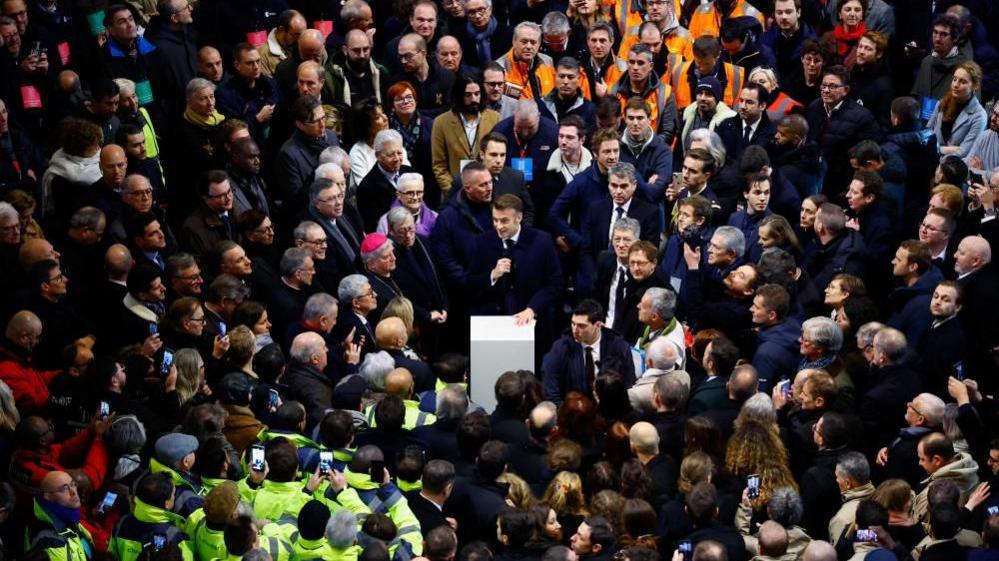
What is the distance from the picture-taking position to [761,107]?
43.4ft

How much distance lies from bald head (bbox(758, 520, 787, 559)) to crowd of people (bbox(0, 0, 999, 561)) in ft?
0.05

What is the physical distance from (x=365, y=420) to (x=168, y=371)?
1.22m

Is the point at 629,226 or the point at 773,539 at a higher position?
the point at 629,226

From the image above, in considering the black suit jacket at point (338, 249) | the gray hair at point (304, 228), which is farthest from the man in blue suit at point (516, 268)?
the gray hair at point (304, 228)

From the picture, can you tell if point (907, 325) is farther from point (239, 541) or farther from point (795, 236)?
point (239, 541)

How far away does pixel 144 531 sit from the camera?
9219 mm

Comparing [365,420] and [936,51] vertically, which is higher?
[936,51]

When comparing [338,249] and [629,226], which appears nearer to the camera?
[629,226]

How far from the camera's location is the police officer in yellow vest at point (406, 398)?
1013 cm

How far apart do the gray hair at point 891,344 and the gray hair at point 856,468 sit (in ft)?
3.39

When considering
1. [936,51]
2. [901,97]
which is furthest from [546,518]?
[936,51]

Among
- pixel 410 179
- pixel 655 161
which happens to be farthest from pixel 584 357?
pixel 655 161

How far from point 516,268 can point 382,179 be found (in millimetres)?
1223

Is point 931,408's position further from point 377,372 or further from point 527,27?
point 527,27
